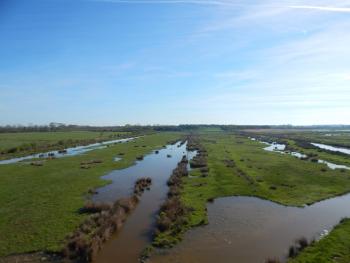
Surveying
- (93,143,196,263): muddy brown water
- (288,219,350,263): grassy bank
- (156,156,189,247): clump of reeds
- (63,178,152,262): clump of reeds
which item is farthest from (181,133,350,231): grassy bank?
(288,219,350,263): grassy bank

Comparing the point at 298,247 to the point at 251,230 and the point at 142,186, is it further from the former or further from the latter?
the point at 142,186

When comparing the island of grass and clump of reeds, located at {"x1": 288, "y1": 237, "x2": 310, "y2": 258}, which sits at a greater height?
the island of grass

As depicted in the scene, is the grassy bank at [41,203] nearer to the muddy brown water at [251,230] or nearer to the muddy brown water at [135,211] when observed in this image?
the muddy brown water at [135,211]

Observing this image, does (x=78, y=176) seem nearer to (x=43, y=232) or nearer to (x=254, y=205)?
(x=43, y=232)

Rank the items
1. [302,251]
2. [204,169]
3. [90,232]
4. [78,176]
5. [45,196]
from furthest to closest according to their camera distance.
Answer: [204,169], [78,176], [45,196], [90,232], [302,251]

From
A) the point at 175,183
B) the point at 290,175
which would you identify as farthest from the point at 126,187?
the point at 290,175

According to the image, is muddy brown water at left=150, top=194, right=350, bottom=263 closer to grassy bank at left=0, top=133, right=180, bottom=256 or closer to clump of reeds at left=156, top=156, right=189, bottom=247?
clump of reeds at left=156, top=156, right=189, bottom=247
